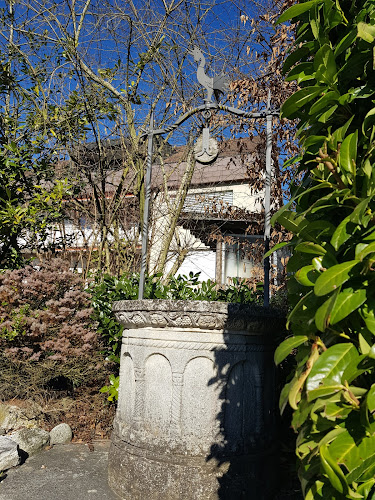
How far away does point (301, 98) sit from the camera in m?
1.34

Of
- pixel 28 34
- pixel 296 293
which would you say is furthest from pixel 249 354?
pixel 28 34

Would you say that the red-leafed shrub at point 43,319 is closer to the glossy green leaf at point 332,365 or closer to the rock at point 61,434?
the rock at point 61,434

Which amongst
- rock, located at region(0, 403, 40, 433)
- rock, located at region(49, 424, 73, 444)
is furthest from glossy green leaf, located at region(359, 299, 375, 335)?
rock, located at region(0, 403, 40, 433)

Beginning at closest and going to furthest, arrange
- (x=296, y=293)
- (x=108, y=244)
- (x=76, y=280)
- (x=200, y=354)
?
(x=296, y=293)
(x=200, y=354)
(x=76, y=280)
(x=108, y=244)

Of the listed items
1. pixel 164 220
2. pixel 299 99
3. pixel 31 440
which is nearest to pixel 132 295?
pixel 31 440

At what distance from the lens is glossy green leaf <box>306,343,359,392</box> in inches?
41.3

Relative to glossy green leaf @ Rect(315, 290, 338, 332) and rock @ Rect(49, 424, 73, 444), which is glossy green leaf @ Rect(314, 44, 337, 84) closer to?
glossy green leaf @ Rect(315, 290, 338, 332)

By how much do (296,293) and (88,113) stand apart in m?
5.39

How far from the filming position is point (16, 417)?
171 inches

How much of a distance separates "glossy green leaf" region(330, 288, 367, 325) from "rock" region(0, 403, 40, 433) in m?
4.02

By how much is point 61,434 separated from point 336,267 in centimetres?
373

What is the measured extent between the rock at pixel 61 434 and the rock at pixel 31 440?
0.13m

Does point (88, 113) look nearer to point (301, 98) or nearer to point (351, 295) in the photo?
point (301, 98)

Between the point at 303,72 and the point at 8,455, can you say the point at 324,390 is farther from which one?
the point at 8,455
